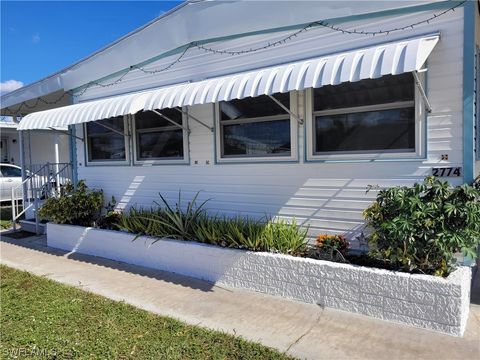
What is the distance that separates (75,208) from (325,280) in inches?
209

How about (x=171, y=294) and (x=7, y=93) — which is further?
(x=7, y=93)

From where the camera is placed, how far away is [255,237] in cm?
496

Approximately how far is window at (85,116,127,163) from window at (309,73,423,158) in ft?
13.9

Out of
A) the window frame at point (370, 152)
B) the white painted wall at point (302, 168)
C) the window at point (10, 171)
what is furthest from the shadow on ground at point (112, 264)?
the window at point (10, 171)

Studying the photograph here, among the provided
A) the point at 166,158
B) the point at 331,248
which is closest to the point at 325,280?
the point at 331,248

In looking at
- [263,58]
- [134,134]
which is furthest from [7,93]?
[263,58]

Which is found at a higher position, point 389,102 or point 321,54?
point 321,54

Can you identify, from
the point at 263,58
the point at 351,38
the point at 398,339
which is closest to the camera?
the point at 398,339

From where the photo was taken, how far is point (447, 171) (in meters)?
4.23

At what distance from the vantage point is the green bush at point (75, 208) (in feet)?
24.5

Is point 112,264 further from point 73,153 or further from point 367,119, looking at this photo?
point 367,119

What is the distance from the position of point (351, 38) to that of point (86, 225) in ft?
19.3

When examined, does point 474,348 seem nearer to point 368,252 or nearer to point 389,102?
point 368,252

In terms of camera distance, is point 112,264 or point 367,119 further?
point 112,264
